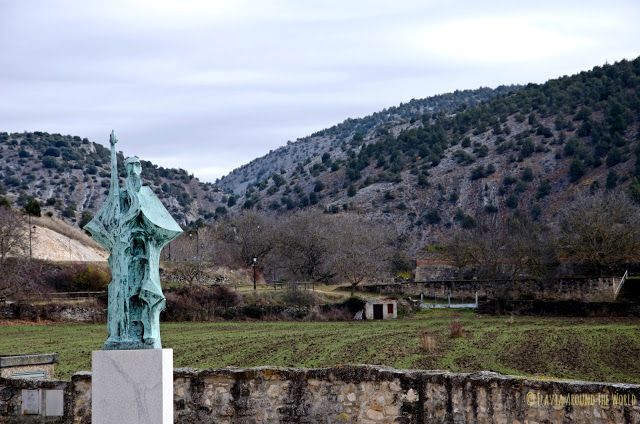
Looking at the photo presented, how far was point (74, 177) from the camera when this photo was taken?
5394 inches

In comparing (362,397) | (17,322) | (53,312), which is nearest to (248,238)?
(53,312)

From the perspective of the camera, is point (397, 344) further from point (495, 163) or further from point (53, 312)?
point (495, 163)

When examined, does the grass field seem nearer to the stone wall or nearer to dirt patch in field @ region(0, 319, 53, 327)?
dirt patch in field @ region(0, 319, 53, 327)

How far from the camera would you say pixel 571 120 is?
11031cm

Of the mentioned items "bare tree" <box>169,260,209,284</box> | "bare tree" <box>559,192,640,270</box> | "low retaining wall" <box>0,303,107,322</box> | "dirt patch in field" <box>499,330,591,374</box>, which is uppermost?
"bare tree" <box>559,192,640,270</box>

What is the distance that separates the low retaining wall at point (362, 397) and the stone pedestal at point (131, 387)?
5.38 metres

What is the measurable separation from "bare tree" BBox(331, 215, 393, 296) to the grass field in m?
15.1

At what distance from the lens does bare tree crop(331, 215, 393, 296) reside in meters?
62.9

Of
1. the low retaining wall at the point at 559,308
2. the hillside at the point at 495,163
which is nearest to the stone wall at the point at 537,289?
the low retaining wall at the point at 559,308

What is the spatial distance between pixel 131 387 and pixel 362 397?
5.83m

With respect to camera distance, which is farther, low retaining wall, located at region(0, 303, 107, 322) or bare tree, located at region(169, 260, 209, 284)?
bare tree, located at region(169, 260, 209, 284)

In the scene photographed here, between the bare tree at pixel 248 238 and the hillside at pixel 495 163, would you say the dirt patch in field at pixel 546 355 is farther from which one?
the hillside at pixel 495 163

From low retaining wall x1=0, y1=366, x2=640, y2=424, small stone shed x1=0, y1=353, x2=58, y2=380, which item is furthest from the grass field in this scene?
low retaining wall x1=0, y1=366, x2=640, y2=424

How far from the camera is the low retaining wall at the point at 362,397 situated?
14984 millimetres
